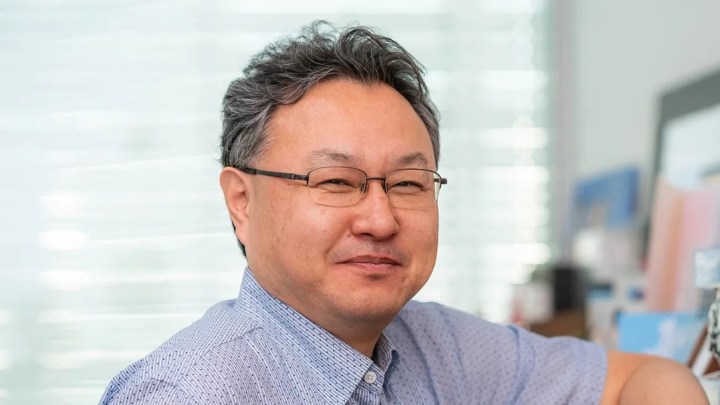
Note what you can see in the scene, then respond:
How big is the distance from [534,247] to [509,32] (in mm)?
856

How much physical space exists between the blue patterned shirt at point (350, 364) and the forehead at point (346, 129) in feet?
0.75

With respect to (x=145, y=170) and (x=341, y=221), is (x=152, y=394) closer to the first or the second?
(x=341, y=221)

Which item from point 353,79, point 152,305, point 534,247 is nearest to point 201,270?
point 152,305

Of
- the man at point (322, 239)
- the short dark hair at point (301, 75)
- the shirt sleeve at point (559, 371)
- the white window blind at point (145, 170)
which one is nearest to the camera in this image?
the man at point (322, 239)

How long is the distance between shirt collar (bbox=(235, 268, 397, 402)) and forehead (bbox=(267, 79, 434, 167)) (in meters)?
0.22

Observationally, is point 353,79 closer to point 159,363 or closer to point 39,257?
point 159,363

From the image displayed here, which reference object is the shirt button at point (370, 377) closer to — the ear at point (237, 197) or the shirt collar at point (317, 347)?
the shirt collar at point (317, 347)

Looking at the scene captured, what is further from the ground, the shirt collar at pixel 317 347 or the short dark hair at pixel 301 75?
the short dark hair at pixel 301 75

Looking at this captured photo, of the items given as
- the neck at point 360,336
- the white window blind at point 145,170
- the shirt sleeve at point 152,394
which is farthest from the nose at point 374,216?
the white window blind at point 145,170

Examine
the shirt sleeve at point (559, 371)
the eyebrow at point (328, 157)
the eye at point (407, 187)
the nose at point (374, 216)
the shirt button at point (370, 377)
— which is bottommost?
the shirt sleeve at point (559, 371)

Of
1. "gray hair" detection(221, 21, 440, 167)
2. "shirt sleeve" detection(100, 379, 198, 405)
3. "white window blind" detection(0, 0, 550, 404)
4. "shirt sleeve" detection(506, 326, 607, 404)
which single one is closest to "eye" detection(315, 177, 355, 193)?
"gray hair" detection(221, 21, 440, 167)

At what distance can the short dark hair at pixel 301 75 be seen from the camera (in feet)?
4.04

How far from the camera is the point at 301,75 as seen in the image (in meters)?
1.23

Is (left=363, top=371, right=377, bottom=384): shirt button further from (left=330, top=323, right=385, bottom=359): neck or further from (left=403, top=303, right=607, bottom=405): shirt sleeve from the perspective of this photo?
(left=403, top=303, right=607, bottom=405): shirt sleeve
